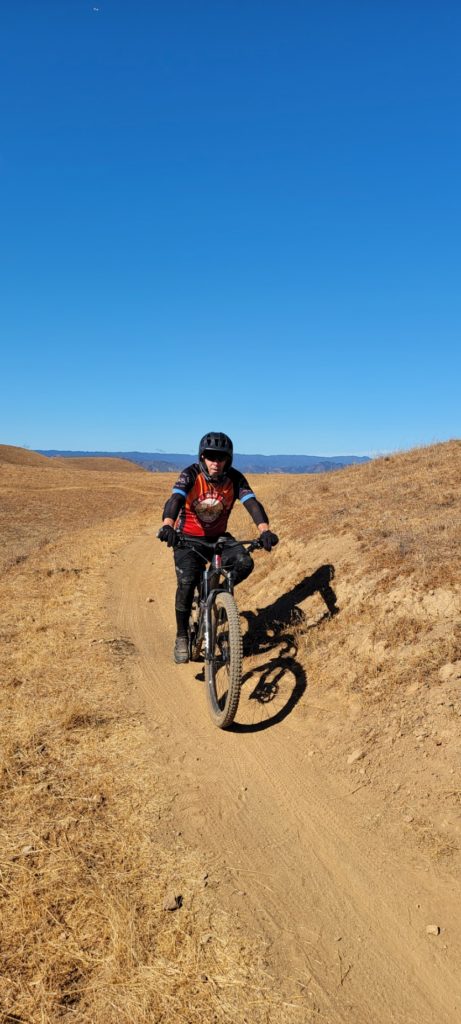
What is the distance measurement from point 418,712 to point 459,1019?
266 centimetres

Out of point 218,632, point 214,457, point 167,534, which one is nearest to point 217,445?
point 214,457

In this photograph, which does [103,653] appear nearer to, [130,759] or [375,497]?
[130,759]

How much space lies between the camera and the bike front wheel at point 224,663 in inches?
234

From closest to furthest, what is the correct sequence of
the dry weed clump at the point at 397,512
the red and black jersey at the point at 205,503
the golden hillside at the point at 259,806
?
the golden hillside at the point at 259,806
the red and black jersey at the point at 205,503
the dry weed clump at the point at 397,512

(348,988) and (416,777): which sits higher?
(416,777)

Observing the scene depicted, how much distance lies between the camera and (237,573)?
668 cm

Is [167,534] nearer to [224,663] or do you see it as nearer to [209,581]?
[209,581]

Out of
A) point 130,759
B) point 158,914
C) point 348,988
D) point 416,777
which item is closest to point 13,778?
point 130,759

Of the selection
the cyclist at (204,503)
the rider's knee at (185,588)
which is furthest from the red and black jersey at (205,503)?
the rider's knee at (185,588)

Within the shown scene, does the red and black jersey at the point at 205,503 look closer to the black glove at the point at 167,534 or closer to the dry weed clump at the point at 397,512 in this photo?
the black glove at the point at 167,534

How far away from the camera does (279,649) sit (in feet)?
26.2

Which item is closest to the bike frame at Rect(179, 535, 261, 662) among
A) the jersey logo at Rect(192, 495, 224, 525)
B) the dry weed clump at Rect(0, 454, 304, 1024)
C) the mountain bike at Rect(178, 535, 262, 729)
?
the mountain bike at Rect(178, 535, 262, 729)

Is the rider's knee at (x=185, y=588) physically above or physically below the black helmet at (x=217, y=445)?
below

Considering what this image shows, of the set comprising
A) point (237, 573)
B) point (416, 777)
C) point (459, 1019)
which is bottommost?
point (459, 1019)
